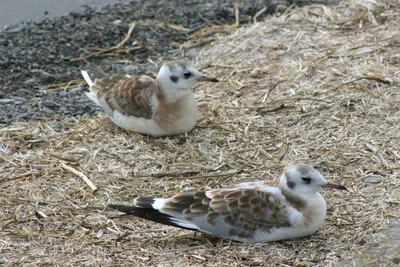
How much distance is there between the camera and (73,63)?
10.1 metres

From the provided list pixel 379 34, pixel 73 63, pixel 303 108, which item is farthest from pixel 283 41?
pixel 73 63

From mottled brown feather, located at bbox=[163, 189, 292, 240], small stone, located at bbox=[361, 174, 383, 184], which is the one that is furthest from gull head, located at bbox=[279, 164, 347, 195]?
small stone, located at bbox=[361, 174, 383, 184]

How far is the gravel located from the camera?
9.05 m

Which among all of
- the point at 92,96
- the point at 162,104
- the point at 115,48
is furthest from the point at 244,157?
the point at 115,48

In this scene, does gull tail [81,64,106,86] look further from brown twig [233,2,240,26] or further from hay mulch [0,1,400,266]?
brown twig [233,2,240,26]

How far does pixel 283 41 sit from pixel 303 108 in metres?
1.91

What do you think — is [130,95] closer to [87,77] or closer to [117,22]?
[87,77]

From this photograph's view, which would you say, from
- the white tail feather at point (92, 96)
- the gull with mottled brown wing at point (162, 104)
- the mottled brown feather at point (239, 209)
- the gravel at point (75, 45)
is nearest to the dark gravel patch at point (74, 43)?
the gravel at point (75, 45)

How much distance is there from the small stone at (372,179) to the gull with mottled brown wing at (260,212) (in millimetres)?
887

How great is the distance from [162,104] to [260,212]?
226 cm

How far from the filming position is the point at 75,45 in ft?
34.4

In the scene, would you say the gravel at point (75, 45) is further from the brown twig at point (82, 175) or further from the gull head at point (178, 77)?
the brown twig at point (82, 175)

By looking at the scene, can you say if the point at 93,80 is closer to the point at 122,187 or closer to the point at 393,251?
the point at 122,187

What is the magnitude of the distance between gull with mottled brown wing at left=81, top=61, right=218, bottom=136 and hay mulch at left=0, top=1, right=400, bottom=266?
12 cm
